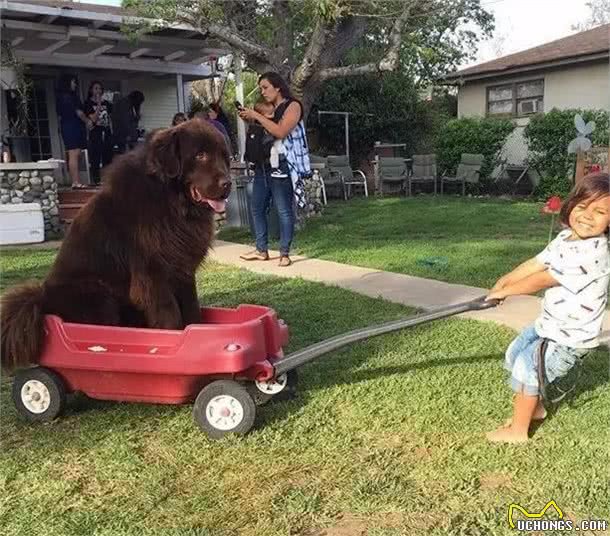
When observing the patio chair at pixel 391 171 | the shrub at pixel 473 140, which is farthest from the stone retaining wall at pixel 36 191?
the shrub at pixel 473 140

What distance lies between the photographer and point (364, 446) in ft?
9.27

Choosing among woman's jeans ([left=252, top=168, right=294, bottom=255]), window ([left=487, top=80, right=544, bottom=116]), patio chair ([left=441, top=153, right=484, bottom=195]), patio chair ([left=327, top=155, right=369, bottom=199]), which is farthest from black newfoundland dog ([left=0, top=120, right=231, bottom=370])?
window ([left=487, top=80, right=544, bottom=116])

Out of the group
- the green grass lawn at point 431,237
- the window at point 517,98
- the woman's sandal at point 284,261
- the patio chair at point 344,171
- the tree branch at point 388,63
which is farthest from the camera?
the window at point 517,98

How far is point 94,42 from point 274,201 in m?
7.87

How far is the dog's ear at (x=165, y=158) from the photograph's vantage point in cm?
314

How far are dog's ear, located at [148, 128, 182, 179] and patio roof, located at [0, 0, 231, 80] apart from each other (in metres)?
8.81

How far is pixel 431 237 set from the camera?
888 cm

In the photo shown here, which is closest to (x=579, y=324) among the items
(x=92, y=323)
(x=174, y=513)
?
(x=174, y=513)

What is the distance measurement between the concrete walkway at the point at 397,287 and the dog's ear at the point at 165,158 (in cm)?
252

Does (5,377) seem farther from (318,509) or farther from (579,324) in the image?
(579,324)

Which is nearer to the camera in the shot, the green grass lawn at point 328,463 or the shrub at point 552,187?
the green grass lawn at point 328,463

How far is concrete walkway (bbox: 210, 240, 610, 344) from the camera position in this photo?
470 centimetres

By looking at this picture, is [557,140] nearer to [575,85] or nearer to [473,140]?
[473,140]

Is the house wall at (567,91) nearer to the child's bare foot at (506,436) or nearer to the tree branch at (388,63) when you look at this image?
the tree branch at (388,63)
